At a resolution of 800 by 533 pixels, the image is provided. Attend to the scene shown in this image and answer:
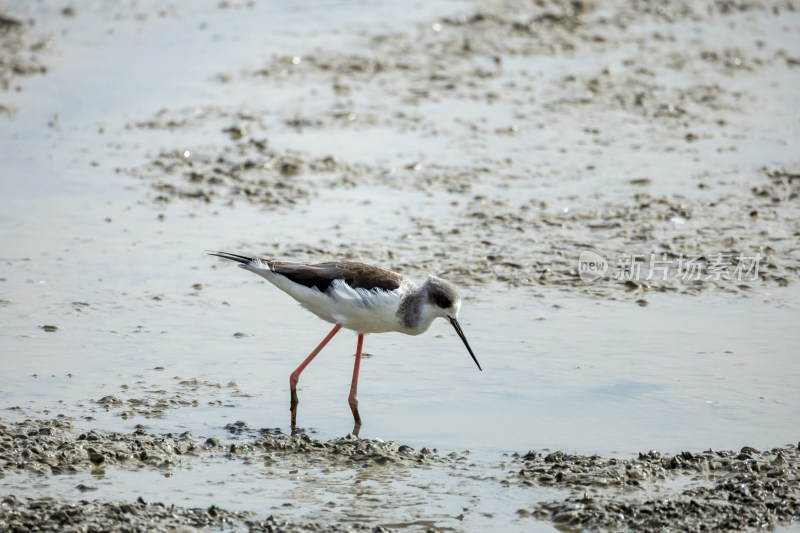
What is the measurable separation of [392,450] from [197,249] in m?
3.69

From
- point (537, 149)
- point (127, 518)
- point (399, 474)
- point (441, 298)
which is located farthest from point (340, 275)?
point (537, 149)

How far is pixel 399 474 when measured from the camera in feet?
19.5

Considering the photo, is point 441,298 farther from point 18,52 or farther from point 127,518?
point 18,52

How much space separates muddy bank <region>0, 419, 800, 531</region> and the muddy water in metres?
0.02

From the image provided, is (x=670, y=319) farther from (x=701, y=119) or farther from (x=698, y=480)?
(x=701, y=119)

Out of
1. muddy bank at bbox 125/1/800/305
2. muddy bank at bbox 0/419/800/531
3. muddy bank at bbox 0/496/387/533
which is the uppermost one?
muddy bank at bbox 125/1/800/305

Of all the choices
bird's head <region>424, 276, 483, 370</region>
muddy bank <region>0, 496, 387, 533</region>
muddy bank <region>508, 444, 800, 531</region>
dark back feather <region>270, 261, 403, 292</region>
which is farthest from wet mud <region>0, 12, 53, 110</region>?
muddy bank <region>508, 444, 800, 531</region>

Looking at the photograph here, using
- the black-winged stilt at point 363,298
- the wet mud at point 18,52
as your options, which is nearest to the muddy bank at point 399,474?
the black-winged stilt at point 363,298

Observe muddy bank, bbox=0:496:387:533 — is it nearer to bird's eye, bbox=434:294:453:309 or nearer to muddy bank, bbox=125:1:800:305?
bird's eye, bbox=434:294:453:309

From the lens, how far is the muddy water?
5.87m

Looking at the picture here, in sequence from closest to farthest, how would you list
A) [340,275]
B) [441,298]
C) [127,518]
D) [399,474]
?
[127,518]
[399,474]
[441,298]
[340,275]

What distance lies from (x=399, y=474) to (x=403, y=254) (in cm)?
343

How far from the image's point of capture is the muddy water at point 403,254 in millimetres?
5867

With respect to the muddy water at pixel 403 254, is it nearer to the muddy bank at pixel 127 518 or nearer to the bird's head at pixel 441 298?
the muddy bank at pixel 127 518
